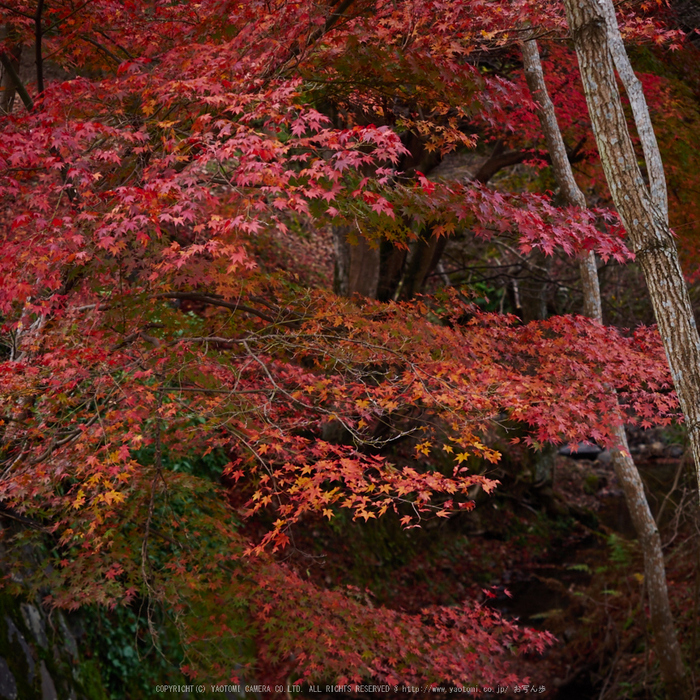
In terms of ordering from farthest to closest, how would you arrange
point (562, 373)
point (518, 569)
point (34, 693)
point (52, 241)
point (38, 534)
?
point (518, 569) < point (562, 373) < point (38, 534) < point (34, 693) < point (52, 241)

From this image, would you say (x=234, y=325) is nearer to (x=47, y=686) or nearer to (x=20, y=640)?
(x=20, y=640)

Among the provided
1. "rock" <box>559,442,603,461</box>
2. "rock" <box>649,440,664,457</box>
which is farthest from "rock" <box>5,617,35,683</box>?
"rock" <box>649,440,664,457</box>

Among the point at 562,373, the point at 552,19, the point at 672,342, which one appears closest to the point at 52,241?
the point at 672,342

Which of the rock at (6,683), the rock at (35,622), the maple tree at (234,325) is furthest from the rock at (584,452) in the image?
the rock at (6,683)

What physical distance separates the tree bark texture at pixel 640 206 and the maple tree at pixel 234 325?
944 millimetres

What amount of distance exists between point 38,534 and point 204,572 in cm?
168

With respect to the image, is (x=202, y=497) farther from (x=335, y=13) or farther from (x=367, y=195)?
(x=335, y=13)

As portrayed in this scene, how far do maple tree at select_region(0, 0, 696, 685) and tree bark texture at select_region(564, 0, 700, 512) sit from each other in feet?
3.10

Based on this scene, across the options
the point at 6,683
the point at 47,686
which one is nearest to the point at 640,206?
the point at 6,683

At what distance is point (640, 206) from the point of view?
13.6 feet

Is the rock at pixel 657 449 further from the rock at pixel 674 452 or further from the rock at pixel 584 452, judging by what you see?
the rock at pixel 584 452

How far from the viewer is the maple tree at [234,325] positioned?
185 inches

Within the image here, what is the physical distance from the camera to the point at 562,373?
247 inches

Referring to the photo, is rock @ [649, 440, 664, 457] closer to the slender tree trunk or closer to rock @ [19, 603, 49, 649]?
the slender tree trunk
